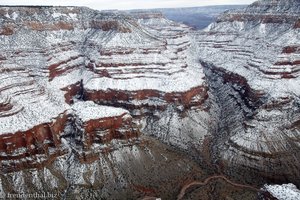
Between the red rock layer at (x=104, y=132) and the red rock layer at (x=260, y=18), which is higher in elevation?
the red rock layer at (x=260, y=18)

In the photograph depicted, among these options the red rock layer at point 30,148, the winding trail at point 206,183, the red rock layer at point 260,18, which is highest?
the red rock layer at point 260,18

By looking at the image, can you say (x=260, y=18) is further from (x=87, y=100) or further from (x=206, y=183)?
(x=206, y=183)

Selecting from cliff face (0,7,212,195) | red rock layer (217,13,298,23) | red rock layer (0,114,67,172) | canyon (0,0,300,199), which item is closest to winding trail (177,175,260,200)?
canyon (0,0,300,199)

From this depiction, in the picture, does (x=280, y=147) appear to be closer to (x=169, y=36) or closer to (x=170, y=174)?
(x=170, y=174)

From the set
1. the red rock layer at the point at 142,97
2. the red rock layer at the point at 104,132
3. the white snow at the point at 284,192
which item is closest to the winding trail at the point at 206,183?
the white snow at the point at 284,192

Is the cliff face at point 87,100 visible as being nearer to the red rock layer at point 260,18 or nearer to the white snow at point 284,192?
the white snow at point 284,192

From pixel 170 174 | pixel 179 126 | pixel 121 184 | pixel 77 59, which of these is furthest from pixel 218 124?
pixel 77 59

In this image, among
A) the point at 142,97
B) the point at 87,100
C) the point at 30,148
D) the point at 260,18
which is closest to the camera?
the point at 30,148

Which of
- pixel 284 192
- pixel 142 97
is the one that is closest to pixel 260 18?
pixel 142 97
